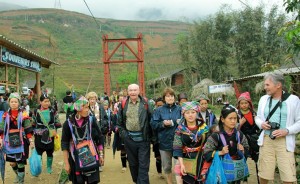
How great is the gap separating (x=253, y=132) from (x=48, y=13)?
113 meters

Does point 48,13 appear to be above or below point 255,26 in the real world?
above

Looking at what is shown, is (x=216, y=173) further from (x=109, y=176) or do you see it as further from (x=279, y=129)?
(x=109, y=176)

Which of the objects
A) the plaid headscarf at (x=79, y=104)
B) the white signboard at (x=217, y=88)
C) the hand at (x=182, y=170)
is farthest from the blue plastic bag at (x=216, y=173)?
the white signboard at (x=217, y=88)

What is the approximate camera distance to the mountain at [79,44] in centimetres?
4803

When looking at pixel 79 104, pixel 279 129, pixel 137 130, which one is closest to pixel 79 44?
pixel 137 130

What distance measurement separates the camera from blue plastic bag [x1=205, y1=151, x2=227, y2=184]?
3.70 metres

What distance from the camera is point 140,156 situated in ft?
16.8

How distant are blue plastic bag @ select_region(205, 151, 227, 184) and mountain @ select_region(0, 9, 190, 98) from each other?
74.9 feet

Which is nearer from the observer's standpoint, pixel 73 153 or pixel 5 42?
pixel 73 153

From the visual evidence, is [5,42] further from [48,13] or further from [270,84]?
[48,13]

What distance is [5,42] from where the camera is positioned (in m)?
11.8

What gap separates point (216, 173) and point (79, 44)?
82.4 m

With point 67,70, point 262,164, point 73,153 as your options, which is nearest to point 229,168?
point 262,164

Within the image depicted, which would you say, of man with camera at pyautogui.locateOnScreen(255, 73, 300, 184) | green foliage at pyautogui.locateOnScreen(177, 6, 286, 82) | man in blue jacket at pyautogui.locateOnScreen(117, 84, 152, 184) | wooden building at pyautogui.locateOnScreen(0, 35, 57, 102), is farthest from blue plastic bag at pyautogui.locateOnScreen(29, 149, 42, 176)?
green foliage at pyautogui.locateOnScreen(177, 6, 286, 82)
